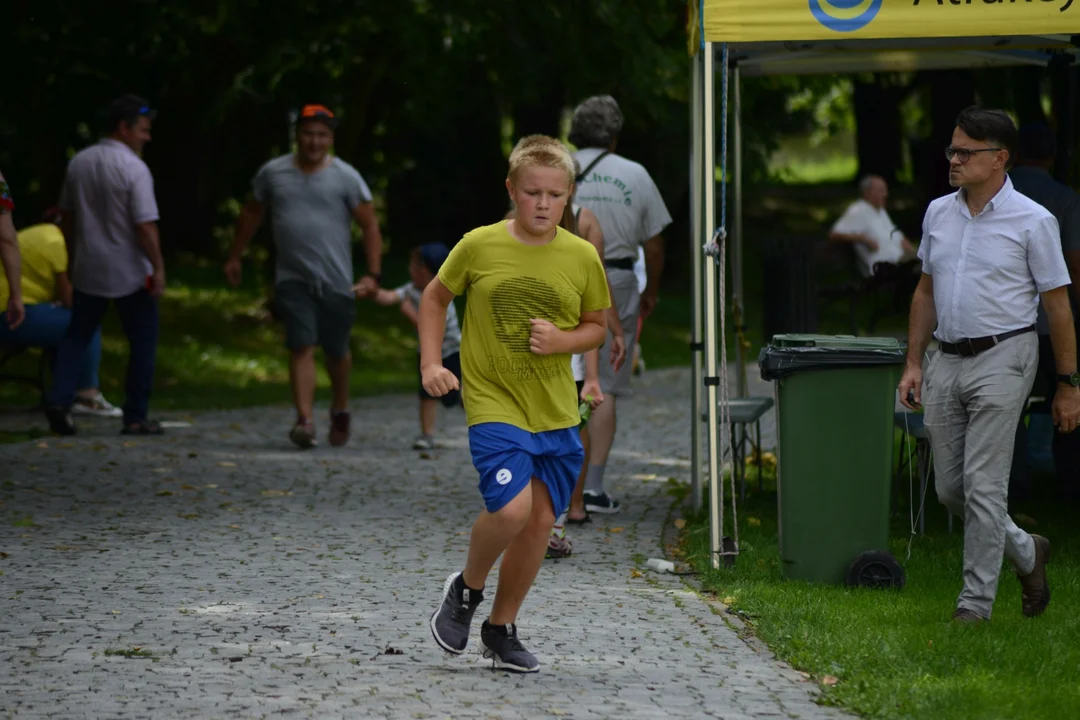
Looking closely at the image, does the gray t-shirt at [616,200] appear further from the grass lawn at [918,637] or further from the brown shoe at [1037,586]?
the brown shoe at [1037,586]

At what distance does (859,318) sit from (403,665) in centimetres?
2121

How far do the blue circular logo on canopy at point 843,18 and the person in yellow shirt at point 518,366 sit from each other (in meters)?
2.05

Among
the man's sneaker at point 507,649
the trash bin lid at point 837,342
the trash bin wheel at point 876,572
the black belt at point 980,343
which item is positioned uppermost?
the black belt at point 980,343

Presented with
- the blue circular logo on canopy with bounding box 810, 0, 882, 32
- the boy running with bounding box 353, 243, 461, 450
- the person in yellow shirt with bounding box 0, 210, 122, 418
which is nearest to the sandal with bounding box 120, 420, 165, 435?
the person in yellow shirt with bounding box 0, 210, 122, 418

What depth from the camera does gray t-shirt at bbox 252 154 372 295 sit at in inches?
454

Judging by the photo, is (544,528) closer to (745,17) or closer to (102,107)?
(745,17)

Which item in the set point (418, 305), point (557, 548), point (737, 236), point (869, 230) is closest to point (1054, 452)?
point (737, 236)

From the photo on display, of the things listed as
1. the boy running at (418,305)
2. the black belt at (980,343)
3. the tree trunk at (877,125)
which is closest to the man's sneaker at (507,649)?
the black belt at (980,343)

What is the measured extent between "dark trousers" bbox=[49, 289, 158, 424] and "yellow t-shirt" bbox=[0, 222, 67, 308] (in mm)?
814

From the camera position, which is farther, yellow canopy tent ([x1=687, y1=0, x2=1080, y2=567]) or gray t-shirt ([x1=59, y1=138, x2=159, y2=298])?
gray t-shirt ([x1=59, y1=138, x2=159, y2=298])

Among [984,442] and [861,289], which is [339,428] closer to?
[861,289]

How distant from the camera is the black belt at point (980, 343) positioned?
615 cm

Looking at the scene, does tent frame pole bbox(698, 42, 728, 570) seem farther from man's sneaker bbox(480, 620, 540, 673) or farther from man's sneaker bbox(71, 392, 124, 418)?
man's sneaker bbox(71, 392, 124, 418)

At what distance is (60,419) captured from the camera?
39.7ft
